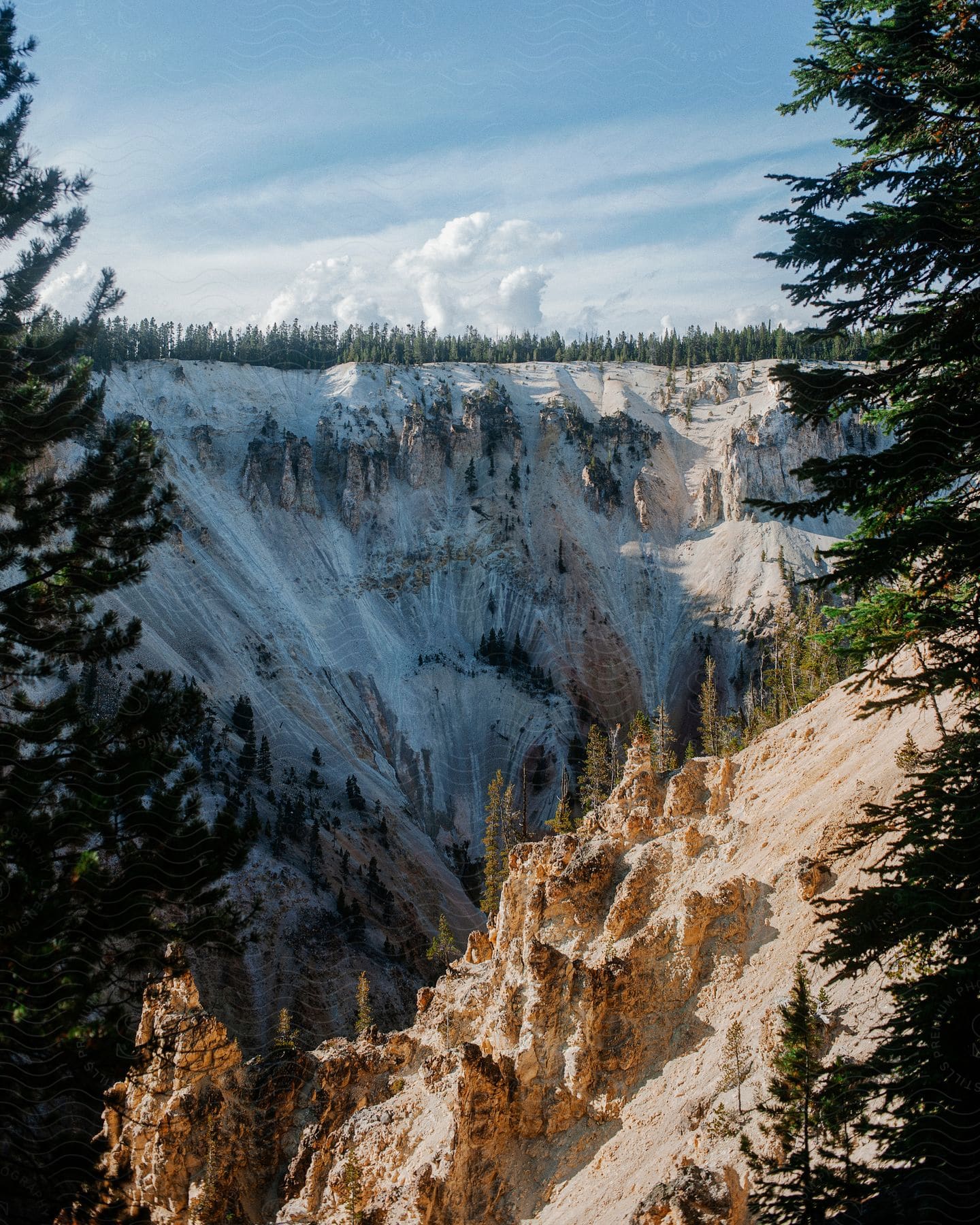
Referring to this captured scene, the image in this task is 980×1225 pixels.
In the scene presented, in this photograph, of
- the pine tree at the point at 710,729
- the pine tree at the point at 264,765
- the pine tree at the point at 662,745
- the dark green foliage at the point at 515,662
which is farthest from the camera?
the dark green foliage at the point at 515,662

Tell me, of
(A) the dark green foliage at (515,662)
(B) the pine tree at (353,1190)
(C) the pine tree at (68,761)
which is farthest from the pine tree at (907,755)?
(A) the dark green foliage at (515,662)

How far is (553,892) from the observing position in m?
19.1

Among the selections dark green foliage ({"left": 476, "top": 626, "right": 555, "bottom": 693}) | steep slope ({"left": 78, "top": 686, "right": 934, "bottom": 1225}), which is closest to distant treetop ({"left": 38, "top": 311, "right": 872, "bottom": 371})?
dark green foliage ({"left": 476, "top": 626, "right": 555, "bottom": 693})

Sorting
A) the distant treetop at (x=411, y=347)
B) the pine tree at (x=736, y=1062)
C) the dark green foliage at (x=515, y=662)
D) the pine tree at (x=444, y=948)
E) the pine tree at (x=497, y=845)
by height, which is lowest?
the pine tree at (x=444, y=948)

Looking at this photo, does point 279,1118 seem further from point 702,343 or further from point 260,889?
point 702,343

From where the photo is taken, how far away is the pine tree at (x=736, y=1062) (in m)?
11.5

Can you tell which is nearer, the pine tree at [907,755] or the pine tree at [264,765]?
the pine tree at [907,755]

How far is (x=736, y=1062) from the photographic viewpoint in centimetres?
1195

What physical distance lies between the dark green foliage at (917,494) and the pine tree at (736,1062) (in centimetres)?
434

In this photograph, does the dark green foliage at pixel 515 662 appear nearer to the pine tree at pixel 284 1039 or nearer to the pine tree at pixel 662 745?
the pine tree at pixel 662 745

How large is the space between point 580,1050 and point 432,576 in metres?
75.5

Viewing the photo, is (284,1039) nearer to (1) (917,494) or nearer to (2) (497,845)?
(2) (497,845)

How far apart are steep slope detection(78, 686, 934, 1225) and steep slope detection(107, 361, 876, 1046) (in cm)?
2419

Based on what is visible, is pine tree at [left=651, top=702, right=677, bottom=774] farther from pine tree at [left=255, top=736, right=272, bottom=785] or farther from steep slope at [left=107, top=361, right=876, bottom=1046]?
pine tree at [left=255, top=736, right=272, bottom=785]
